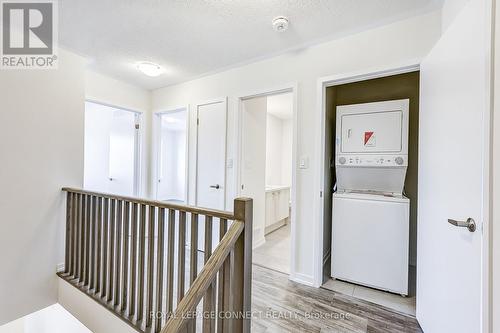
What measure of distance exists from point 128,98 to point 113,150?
110cm

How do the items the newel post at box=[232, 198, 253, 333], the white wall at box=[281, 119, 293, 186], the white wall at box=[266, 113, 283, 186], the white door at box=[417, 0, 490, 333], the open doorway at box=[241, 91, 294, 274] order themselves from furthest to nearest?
the white wall at box=[281, 119, 293, 186] → the white wall at box=[266, 113, 283, 186] → the open doorway at box=[241, 91, 294, 274] → the newel post at box=[232, 198, 253, 333] → the white door at box=[417, 0, 490, 333]

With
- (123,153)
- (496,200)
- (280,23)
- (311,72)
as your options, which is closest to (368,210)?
(496,200)

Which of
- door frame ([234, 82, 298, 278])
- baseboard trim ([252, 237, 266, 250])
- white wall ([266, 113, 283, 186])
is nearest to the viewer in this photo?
door frame ([234, 82, 298, 278])

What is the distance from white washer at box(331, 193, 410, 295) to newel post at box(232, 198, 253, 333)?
5.03 feet

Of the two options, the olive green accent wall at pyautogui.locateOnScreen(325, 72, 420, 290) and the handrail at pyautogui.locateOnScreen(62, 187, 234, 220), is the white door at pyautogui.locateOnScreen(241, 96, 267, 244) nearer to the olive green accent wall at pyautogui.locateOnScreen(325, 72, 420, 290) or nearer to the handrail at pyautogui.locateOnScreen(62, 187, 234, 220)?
the olive green accent wall at pyautogui.locateOnScreen(325, 72, 420, 290)

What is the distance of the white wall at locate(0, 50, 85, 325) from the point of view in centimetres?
208

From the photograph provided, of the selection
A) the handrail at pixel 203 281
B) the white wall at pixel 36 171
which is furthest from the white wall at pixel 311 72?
the white wall at pixel 36 171

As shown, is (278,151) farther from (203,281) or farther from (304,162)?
(203,281)

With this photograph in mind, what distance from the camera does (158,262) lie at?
5.14 feet

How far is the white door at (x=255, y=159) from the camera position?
3029 mm

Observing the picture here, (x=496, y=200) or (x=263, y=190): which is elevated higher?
(x=496, y=200)

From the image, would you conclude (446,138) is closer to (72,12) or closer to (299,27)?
(299,27)

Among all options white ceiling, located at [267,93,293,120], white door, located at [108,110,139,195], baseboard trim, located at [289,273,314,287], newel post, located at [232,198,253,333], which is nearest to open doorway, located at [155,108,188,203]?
white door, located at [108,110,139,195]

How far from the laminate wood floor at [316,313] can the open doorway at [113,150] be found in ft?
9.27
